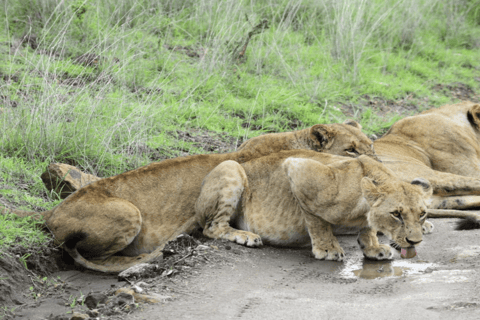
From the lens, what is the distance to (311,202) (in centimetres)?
438

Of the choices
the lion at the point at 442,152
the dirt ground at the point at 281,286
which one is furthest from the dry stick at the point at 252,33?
the dirt ground at the point at 281,286

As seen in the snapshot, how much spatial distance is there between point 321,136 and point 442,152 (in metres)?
1.77

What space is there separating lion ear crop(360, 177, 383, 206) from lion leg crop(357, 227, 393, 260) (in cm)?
34

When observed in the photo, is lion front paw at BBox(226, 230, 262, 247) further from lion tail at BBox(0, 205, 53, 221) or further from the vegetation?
the vegetation

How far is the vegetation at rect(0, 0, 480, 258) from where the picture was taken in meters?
5.88

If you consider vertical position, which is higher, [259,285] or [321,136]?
[321,136]

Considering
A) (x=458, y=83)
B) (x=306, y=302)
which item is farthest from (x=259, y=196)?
(x=458, y=83)

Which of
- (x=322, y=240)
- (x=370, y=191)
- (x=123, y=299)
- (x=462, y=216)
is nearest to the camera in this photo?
(x=123, y=299)

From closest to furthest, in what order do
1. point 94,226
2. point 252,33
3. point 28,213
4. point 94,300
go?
1. point 94,300
2. point 94,226
3. point 28,213
4. point 252,33

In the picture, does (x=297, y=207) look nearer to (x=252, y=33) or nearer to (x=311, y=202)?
(x=311, y=202)

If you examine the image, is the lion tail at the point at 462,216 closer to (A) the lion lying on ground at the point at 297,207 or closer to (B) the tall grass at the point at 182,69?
(A) the lion lying on ground at the point at 297,207

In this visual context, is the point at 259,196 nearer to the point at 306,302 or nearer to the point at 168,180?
the point at 168,180

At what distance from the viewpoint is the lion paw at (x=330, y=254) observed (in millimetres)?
4348

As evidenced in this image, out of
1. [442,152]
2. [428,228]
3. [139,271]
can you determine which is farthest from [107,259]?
[442,152]
